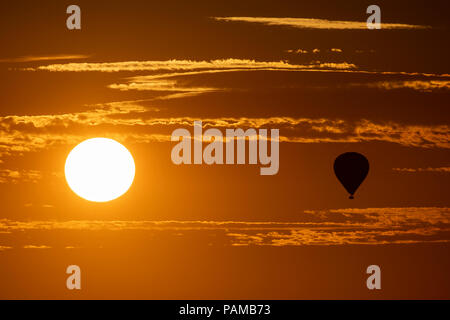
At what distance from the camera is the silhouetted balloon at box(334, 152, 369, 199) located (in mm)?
47094

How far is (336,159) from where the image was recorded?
47.9m

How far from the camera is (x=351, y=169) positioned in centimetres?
4741

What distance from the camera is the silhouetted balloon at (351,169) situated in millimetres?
47094
